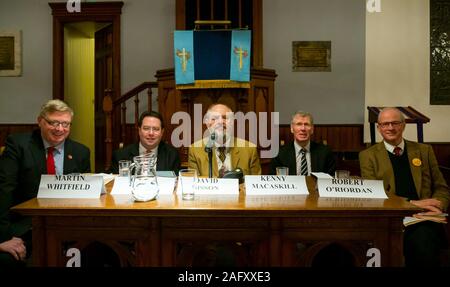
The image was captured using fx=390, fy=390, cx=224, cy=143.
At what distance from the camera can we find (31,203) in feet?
5.25

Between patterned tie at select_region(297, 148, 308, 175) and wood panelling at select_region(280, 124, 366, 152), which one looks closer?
patterned tie at select_region(297, 148, 308, 175)

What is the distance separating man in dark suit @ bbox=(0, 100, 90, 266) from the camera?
187cm

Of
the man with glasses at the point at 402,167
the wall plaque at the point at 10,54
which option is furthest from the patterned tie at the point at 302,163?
the wall plaque at the point at 10,54

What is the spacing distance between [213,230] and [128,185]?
552mm

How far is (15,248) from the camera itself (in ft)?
5.82

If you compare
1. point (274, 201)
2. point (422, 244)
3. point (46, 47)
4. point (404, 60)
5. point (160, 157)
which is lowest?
point (422, 244)

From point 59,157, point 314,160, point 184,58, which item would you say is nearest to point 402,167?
point 314,160

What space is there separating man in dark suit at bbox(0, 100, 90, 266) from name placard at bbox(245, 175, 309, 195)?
1.07m

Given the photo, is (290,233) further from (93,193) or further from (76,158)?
(76,158)

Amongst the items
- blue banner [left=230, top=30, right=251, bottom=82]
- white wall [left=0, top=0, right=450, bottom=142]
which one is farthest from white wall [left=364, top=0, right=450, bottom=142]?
blue banner [left=230, top=30, right=251, bottom=82]

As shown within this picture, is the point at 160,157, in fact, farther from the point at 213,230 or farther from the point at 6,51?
the point at 6,51

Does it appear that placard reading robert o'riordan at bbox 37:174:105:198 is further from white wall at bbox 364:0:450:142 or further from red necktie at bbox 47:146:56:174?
white wall at bbox 364:0:450:142

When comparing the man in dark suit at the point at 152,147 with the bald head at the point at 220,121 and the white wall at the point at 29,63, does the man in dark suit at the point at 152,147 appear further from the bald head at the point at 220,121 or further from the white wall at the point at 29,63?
the white wall at the point at 29,63

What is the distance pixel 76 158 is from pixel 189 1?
3961 millimetres
